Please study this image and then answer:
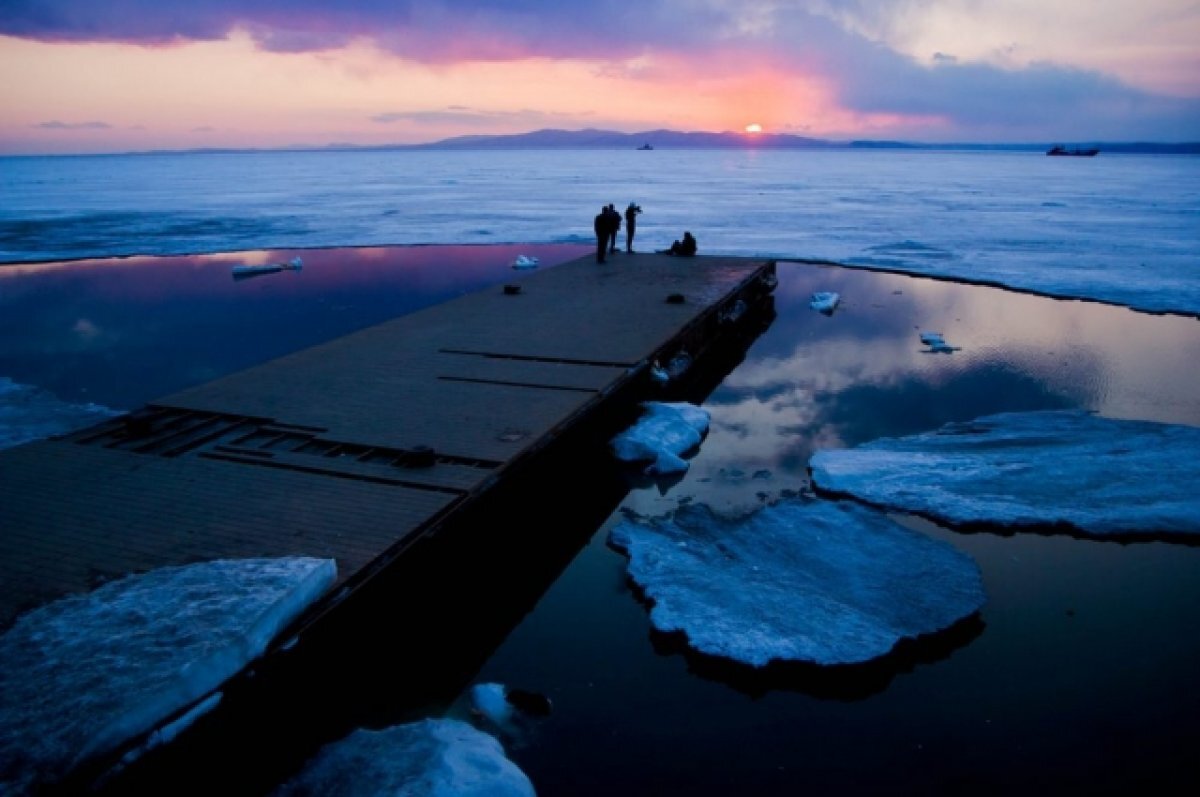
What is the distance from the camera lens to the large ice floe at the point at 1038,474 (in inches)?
316

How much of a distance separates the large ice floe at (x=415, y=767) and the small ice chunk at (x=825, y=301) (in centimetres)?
1591

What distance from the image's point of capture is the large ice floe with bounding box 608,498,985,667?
623 cm

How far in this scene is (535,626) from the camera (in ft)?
23.3

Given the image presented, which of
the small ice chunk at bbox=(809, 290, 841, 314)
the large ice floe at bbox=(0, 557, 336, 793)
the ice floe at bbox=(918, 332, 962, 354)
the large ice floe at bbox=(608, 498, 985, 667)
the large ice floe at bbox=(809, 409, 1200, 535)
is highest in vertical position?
the small ice chunk at bbox=(809, 290, 841, 314)

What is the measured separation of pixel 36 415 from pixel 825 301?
16423 millimetres

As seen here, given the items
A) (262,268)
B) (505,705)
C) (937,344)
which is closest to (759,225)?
(937,344)

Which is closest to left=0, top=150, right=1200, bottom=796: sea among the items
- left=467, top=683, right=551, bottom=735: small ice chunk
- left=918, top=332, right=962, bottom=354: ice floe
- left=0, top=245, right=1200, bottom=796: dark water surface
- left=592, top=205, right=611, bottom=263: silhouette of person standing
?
left=0, top=245, right=1200, bottom=796: dark water surface

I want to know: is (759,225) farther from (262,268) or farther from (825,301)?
(262,268)

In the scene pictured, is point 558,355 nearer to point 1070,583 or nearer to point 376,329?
point 376,329

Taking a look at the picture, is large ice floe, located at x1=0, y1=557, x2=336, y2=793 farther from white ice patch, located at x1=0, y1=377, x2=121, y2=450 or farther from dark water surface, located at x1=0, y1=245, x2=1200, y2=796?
white ice patch, located at x1=0, y1=377, x2=121, y2=450

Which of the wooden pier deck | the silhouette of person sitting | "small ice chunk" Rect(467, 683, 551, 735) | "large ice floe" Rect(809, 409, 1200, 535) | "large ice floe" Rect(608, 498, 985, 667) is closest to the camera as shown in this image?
"small ice chunk" Rect(467, 683, 551, 735)

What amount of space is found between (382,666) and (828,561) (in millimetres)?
4270

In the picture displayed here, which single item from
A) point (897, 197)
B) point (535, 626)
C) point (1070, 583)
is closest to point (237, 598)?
point (535, 626)

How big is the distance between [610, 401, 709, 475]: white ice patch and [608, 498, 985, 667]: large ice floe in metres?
1.37
